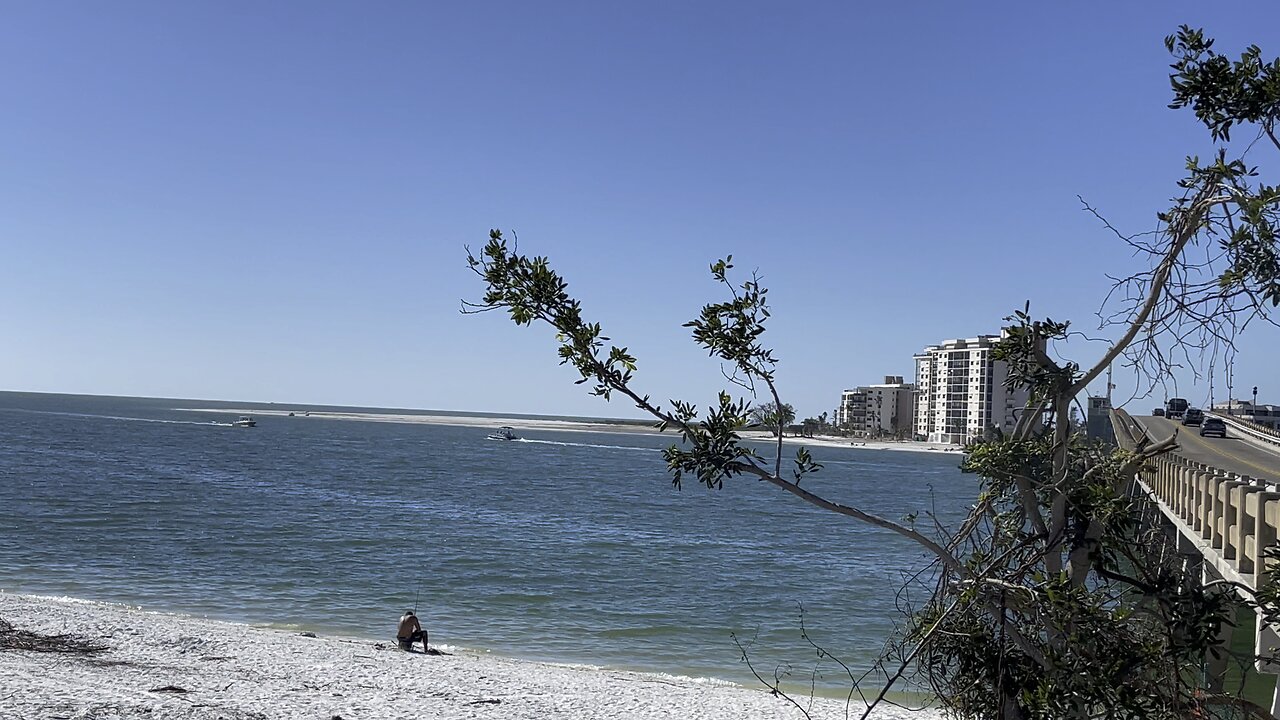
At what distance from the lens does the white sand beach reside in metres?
13.7

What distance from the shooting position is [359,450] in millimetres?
117188

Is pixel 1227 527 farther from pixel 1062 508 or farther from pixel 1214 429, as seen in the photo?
pixel 1214 429

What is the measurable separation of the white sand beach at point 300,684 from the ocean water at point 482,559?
2722mm

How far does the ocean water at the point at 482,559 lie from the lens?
24703mm

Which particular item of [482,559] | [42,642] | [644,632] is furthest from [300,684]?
[482,559]

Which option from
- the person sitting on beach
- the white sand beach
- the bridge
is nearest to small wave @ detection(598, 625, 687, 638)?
the white sand beach

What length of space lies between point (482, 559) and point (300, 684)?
781 inches

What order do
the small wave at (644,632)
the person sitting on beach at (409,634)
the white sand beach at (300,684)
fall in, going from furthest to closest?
the small wave at (644,632) < the person sitting on beach at (409,634) < the white sand beach at (300,684)

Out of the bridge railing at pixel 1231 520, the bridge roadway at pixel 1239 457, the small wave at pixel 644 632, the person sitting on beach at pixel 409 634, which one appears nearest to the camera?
the bridge railing at pixel 1231 520

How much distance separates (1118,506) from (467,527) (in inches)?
1716

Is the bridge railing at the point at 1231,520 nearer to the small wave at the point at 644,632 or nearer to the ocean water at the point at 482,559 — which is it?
the ocean water at the point at 482,559

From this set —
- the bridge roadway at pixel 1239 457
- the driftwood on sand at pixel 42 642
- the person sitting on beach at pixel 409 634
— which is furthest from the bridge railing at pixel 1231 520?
the driftwood on sand at pixel 42 642

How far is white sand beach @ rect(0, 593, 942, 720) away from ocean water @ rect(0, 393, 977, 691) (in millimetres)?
2722

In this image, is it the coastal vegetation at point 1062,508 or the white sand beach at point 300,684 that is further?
the white sand beach at point 300,684
